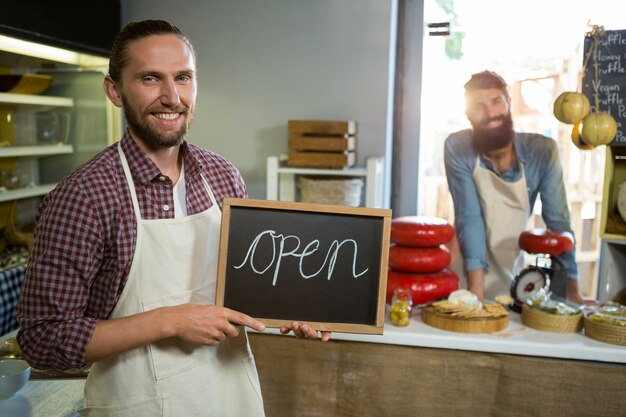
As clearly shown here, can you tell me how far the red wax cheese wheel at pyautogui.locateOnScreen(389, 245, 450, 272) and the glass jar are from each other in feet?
0.36

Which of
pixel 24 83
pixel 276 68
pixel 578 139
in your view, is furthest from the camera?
pixel 276 68

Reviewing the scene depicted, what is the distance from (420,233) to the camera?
7.65ft

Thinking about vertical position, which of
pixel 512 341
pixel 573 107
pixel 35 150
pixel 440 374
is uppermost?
pixel 573 107

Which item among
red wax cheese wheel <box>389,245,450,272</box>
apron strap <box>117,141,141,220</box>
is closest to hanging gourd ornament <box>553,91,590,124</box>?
red wax cheese wheel <box>389,245,450,272</box>

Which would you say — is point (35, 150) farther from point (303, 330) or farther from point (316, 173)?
point (303, 330)

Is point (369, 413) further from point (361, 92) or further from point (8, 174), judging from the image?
point (8, 174)

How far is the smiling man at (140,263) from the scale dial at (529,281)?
3.61 ft

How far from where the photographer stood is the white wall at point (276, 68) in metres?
3.46

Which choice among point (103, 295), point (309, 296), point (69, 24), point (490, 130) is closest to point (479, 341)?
point (309, 296)

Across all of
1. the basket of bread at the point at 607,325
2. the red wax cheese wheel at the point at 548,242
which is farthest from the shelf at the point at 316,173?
the basket of bread at the point at 607,325

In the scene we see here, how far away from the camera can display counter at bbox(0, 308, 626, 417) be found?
6.59 feet

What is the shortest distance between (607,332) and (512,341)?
0.30 meters

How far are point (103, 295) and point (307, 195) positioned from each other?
1.97 m

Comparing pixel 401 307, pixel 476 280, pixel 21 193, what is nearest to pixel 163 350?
pixel 401 307
